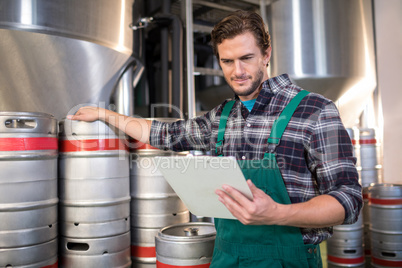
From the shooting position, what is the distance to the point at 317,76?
376cm

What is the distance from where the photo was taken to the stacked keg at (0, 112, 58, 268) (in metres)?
1.43

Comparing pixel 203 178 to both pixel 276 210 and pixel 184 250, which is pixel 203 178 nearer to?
pixel 276 210

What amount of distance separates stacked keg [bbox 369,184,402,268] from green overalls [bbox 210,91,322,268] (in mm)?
1791

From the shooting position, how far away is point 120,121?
5.28ft

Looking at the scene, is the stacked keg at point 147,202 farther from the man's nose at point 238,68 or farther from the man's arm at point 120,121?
the man's nose at point 238,68

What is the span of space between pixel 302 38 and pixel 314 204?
10.3 ft

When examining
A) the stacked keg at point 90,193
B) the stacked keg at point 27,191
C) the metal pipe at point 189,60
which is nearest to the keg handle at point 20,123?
the stacked keg at point 27,191

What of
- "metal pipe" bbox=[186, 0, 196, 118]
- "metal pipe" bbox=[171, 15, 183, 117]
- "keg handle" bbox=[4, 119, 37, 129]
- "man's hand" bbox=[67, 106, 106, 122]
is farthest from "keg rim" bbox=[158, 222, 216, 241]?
"metal pipe" bbox=[171, 15, 183, 117]

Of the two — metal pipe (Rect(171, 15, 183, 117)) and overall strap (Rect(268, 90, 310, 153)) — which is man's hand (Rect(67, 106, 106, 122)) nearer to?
overall strap (Rect(268, 90, 310, 153))

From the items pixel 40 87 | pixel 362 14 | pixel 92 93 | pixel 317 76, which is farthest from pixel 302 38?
pixel 40 87

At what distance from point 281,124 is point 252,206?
0.37 m

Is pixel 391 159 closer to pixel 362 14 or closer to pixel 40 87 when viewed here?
pixel 362 14

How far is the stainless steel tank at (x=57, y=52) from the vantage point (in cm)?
218

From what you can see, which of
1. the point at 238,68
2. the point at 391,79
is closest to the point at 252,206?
the point at 238,68
